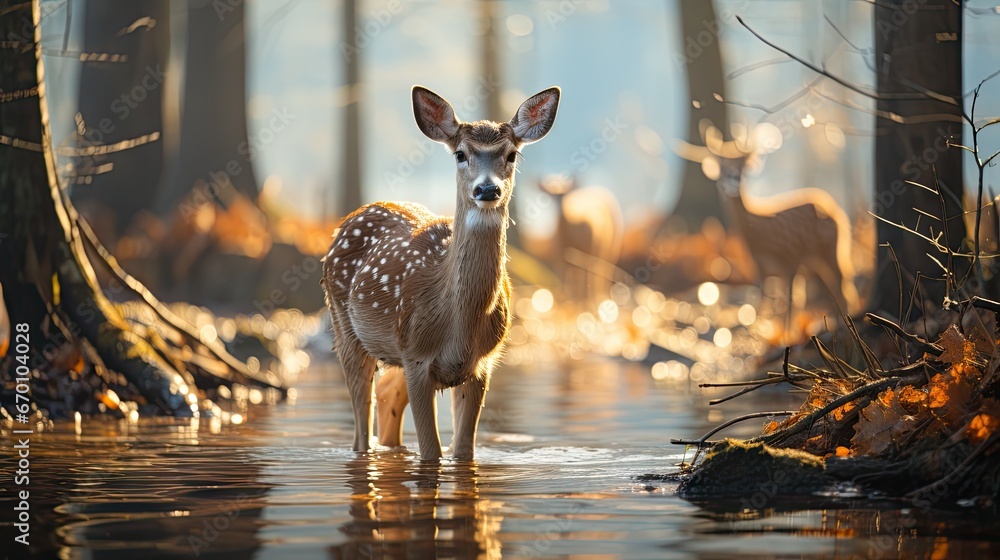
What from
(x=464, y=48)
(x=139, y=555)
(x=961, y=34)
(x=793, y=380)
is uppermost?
(x=464, y=48)

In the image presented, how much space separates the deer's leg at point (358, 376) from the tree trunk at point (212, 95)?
55.0 feet

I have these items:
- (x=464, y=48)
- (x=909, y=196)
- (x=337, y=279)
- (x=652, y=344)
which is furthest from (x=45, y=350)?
(x=464, y=48)

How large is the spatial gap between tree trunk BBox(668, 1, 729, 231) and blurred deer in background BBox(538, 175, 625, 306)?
2727 mm

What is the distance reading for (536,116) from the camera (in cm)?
888

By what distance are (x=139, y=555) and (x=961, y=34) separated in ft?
27.8

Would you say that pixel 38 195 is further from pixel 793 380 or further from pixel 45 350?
pixel 793 380

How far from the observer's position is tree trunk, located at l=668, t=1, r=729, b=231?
2961cm

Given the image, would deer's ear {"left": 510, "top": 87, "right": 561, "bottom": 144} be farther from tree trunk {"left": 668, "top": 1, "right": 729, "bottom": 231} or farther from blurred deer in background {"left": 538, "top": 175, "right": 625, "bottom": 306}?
tree trunk {"left": 668, "top": 1, "right": 729, "bottom": 231}

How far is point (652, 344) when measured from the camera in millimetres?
19078

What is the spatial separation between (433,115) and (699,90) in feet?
71.4

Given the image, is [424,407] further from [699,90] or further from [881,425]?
[699,90]

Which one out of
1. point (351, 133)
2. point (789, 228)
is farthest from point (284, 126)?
point (789, 228)

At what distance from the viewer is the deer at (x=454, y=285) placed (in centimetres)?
855

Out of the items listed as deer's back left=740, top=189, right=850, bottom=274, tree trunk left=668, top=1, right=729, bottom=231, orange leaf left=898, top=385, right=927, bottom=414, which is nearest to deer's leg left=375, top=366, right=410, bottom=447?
orange leaf left=898, top=385, right=927, bottom=414
